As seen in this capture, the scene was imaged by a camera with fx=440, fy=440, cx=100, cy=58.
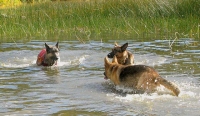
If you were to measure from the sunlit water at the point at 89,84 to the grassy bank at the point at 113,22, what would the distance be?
253 centimetres

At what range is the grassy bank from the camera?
1794cm

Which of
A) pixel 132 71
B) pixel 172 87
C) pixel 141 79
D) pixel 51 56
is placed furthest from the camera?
pixel 51 56

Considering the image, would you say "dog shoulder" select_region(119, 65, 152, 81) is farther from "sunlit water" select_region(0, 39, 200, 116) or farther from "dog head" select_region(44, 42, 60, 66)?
"dog head" select_region(44, 42, 60, 66)

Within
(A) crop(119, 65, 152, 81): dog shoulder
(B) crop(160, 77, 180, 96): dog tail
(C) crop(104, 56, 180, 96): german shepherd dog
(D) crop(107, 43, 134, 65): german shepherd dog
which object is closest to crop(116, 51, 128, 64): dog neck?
(D) crop(107, 43, 134, 65): german shepherd dog

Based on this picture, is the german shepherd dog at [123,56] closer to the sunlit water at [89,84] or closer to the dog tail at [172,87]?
the sunlit water at [89,84]

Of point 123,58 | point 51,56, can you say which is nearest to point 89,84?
point 123,58

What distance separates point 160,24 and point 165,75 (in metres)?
9.11

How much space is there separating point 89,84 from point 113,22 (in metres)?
10.6

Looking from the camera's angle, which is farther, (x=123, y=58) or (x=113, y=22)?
(x=113, y=22)

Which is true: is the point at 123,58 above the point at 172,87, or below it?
above

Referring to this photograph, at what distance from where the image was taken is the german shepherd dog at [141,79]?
7.67 meters

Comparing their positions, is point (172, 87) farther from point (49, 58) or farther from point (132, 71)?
point (49, 58)

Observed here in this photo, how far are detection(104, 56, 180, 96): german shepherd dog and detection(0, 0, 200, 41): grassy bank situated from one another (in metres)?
8.78

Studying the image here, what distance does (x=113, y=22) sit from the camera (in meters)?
19.6
